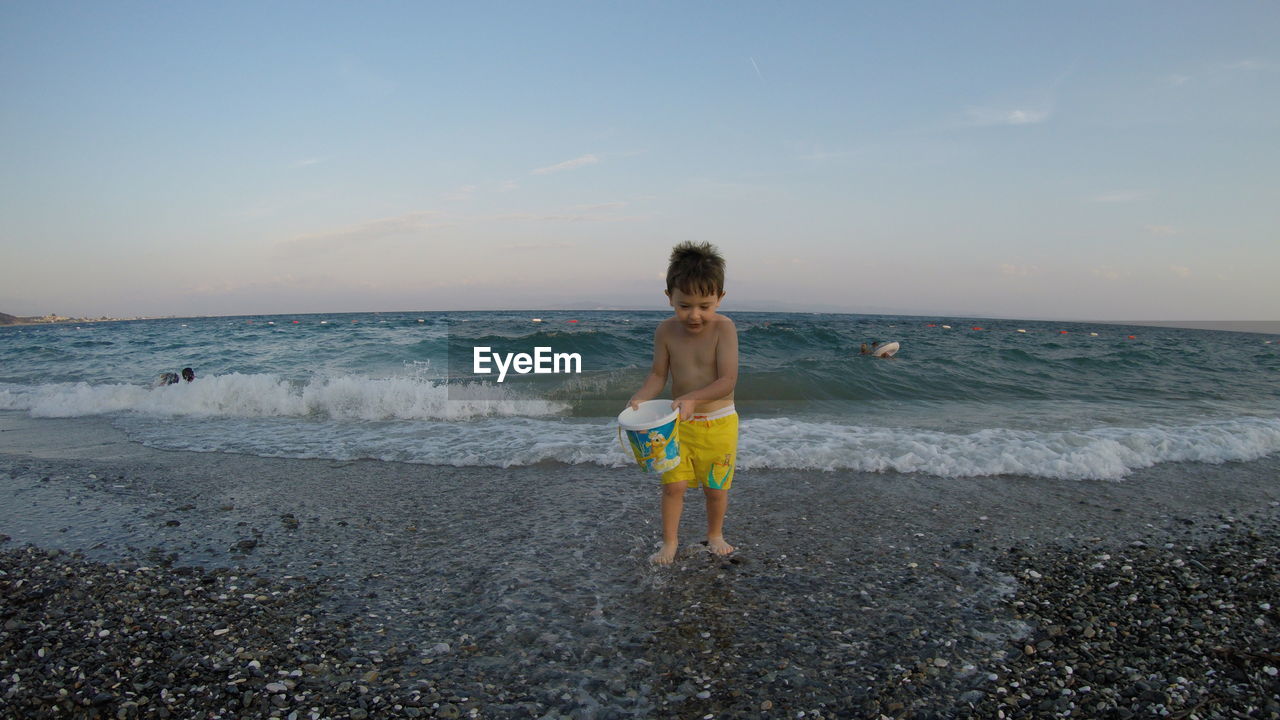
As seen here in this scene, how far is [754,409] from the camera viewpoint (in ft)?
32.2

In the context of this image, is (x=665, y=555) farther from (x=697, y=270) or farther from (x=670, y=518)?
(x=697, y=270)

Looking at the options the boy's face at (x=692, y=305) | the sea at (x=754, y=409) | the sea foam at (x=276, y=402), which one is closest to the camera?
the boy's face at (x=692, y=305)

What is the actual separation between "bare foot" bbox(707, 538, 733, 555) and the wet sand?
0.09m

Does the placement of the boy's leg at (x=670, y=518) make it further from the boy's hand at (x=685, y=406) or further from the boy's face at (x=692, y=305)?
the boy's face at (x=692, y=305)

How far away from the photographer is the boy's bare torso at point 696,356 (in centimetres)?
345

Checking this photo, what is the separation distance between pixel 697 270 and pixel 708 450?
41.4 inches

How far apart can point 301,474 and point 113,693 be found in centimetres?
352

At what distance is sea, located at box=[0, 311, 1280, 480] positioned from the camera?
20.1 ft

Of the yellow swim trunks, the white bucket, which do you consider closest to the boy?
the yellow swim trunks

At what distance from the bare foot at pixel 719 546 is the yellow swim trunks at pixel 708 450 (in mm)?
368

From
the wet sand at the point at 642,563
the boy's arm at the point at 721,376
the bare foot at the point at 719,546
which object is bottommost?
the wet sand at the point at 642,563

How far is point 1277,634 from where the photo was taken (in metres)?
2.60

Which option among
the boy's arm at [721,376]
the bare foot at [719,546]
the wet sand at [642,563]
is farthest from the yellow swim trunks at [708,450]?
the wet sand at [642,563]

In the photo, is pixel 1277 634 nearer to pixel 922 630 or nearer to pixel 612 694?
pixel 922 630
